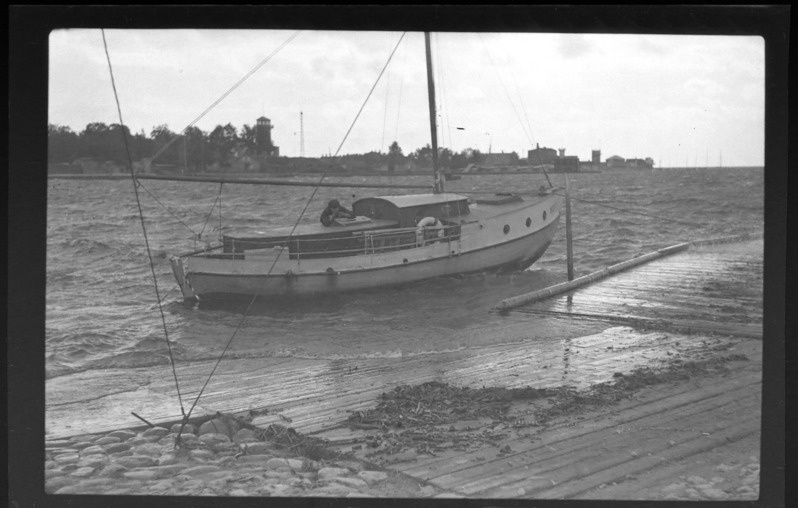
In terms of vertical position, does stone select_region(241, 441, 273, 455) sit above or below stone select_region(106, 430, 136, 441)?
below

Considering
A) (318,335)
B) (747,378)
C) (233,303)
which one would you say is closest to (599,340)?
(747,378)

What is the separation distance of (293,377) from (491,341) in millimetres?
1846

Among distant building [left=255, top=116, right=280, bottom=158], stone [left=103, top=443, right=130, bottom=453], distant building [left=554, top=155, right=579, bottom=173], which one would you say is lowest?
stone [left=103, top=443, right=130, bottom=453]

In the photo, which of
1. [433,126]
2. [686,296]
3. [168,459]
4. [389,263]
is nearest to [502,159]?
[433,126]

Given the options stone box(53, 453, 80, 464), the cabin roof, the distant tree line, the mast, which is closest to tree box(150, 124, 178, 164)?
the distant tree line

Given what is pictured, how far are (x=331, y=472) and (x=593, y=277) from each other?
492cm

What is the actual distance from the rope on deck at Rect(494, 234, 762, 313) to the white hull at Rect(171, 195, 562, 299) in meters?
0.58

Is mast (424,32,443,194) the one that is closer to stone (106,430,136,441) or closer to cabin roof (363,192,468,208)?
cabin roof (363,192,468,208)

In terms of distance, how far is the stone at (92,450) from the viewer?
4.69m

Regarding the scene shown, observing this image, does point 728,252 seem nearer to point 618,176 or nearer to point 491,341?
point 618,176

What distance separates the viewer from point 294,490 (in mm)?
4387

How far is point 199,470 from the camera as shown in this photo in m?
4.47

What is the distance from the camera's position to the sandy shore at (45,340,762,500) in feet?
14.3

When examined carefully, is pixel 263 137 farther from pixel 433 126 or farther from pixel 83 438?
pixel 83 438
